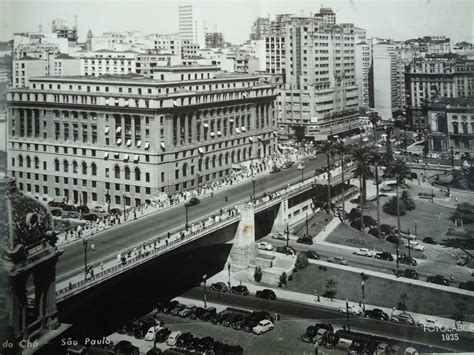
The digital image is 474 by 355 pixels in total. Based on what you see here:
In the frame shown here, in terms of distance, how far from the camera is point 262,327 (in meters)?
38.1

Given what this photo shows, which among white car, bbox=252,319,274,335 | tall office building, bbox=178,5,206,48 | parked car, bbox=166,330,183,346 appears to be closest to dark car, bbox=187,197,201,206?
white car, bbox=252,319,274,335

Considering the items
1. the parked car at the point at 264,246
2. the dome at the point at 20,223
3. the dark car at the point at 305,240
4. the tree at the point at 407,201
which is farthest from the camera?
the tree at the point at 407,201

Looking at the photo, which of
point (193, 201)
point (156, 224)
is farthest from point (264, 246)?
point (156, 224)

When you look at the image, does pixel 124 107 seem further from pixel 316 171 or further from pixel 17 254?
pixel 17 254

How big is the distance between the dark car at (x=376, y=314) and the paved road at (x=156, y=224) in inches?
619

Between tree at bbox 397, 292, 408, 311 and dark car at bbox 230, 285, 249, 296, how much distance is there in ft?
36.4

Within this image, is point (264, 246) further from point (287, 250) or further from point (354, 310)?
point (354, 310)

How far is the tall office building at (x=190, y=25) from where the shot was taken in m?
106

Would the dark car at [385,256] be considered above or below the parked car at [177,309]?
above

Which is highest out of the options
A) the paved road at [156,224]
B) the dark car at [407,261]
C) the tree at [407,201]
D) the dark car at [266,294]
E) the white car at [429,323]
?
the paved road at [156,224]

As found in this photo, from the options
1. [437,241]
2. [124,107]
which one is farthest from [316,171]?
[124,107]

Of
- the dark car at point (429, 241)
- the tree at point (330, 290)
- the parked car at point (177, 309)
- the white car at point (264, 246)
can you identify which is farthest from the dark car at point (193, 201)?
the dark car at point (429, 241)

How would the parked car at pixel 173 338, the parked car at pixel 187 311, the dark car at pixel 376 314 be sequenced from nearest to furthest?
the parked car at pixel 173 338 → the parked car at pixel 187 311 → the dark car at pixel 376 314

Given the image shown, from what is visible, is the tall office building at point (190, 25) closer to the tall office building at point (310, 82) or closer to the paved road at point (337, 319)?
the tall office building at point (310, 82)
